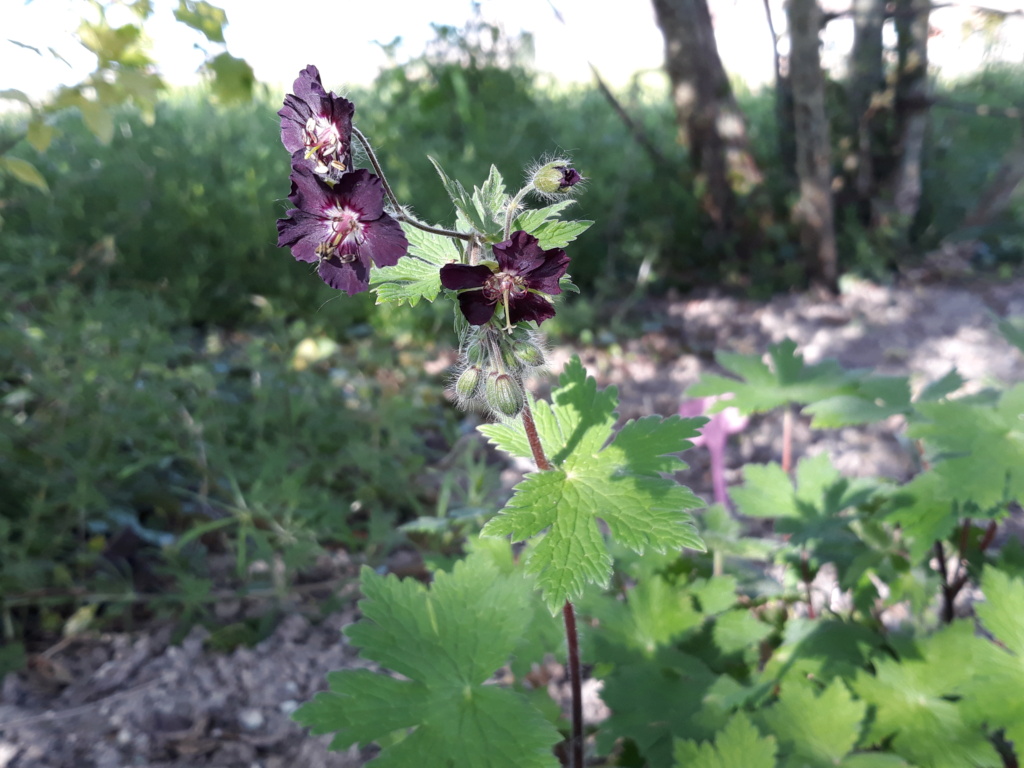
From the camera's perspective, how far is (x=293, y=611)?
6.81ft

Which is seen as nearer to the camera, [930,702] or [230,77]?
[930,702]

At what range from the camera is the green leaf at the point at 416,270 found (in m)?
1.00

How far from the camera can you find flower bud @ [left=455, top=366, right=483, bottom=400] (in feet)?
3.31

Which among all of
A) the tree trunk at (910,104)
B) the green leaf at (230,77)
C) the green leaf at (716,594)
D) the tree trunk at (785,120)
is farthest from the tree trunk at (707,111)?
the green leaf at (716,594)

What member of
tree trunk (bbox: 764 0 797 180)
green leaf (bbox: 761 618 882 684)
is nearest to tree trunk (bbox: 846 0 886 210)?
tree trunk (bbox: 764 0 797 180)

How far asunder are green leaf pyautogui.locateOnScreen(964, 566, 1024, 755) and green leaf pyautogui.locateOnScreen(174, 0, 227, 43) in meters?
2.30

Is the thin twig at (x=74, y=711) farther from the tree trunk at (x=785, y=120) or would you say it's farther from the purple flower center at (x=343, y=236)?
the tree trunk at (x=785, y=120)

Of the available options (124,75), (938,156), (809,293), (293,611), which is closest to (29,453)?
(293,611)

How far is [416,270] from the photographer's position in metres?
1.03

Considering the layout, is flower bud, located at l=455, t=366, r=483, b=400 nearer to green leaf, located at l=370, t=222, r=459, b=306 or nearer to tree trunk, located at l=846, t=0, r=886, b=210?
green leaf, located at l=370, t=222, r=459, b=306

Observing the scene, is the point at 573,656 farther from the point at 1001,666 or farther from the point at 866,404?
the point at 866,404

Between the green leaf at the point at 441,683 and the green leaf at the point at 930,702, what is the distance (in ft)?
2.35

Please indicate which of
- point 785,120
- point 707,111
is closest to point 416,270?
point 707,111

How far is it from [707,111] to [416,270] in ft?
12.6
